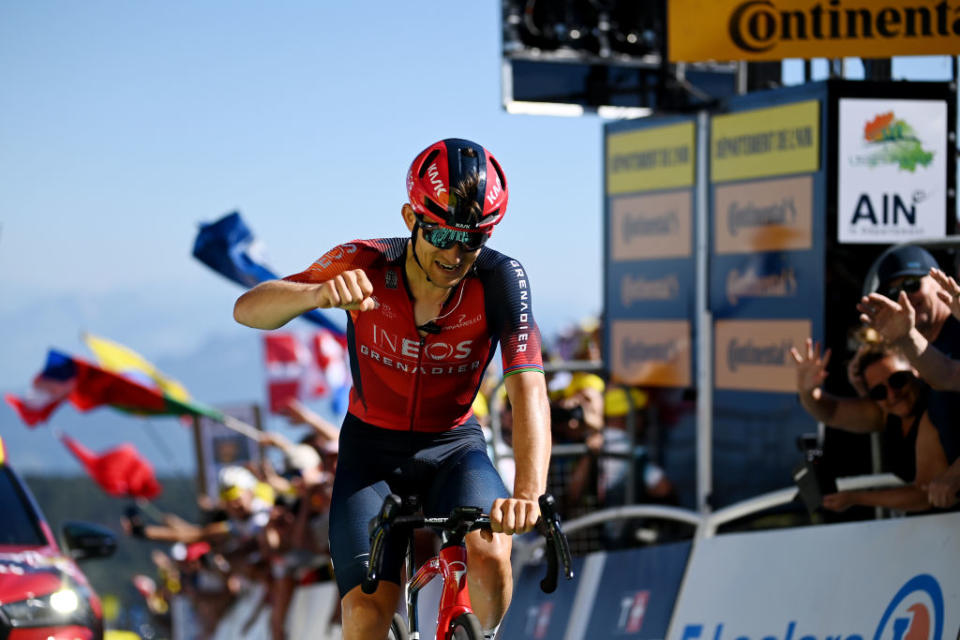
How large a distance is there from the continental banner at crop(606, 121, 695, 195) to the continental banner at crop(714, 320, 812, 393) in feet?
3.83

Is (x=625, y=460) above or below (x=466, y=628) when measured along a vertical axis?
below

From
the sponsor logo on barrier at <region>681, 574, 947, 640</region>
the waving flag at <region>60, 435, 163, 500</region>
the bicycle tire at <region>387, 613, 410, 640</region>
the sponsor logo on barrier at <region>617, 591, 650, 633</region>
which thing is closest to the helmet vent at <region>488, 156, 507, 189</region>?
the bicycle tire at <region>387, 613, 410, 640</region>

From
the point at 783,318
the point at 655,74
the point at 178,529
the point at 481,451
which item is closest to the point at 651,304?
the point at 783,318

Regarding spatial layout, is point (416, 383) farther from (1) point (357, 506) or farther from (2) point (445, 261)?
(2) point (445, 261)

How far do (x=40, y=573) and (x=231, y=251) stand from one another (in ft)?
21.0

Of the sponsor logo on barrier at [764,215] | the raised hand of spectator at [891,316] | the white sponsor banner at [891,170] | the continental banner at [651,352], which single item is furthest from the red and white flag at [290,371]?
the raised hand of spectator at [891,316]

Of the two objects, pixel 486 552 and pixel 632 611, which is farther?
pixel 632 611

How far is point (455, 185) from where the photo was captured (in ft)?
14.2

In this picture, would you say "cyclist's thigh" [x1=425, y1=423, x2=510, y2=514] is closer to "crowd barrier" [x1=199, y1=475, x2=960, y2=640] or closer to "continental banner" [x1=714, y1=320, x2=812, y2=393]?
"crowd barrier" [x1=199, y1=475, x2=960, y2=640]

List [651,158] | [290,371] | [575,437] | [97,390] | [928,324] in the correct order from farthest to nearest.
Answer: [290,371] → [97,390] → [651,158] → [575,437] → [928,324]

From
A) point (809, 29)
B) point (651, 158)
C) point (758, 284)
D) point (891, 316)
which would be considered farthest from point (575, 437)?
point (891, 316)

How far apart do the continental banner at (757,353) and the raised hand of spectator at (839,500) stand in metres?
2.34

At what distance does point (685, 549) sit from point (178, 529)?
9407 millimetres

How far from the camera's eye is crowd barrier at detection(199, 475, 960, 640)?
5586 mm
